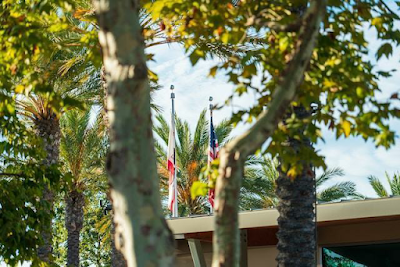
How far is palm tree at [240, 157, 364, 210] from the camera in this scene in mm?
32844

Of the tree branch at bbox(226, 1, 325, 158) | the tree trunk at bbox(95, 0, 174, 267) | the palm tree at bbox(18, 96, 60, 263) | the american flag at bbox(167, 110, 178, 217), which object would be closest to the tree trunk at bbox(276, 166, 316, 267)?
the tree branch at bbox(226, 1, 325, 158)

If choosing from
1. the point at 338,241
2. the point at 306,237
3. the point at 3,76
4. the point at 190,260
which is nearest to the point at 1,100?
the point at 3,76

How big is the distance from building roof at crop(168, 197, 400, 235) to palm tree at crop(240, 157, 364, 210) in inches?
500

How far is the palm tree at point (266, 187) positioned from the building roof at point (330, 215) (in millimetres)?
12691

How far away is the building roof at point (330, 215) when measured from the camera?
16.6 meters

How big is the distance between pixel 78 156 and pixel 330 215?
17.9m

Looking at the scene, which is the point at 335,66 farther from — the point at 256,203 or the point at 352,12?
the point at 256,203

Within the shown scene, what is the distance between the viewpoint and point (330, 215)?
17.3m

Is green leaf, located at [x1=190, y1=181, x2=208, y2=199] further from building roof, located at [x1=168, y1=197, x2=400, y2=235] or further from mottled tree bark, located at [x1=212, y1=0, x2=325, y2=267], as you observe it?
building roof, located at [x1=168, y1=197, x2=400, y2=235]

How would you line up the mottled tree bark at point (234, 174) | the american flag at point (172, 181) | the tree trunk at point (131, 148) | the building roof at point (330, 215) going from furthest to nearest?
the american flag at point (172, 181) < the building roof at point (330, 215) < the mottled tree bark at point (234, 174) < the tree trunk at point (131, 148)

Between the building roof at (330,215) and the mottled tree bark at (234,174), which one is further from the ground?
the building roof at (330,215)

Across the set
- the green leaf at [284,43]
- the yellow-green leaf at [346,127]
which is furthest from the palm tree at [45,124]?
the green leaf at [284,43]

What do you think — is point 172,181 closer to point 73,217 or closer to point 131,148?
point 73,217

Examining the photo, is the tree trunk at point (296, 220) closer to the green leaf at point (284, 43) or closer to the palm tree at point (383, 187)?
the green leaf at point (284, 43)
